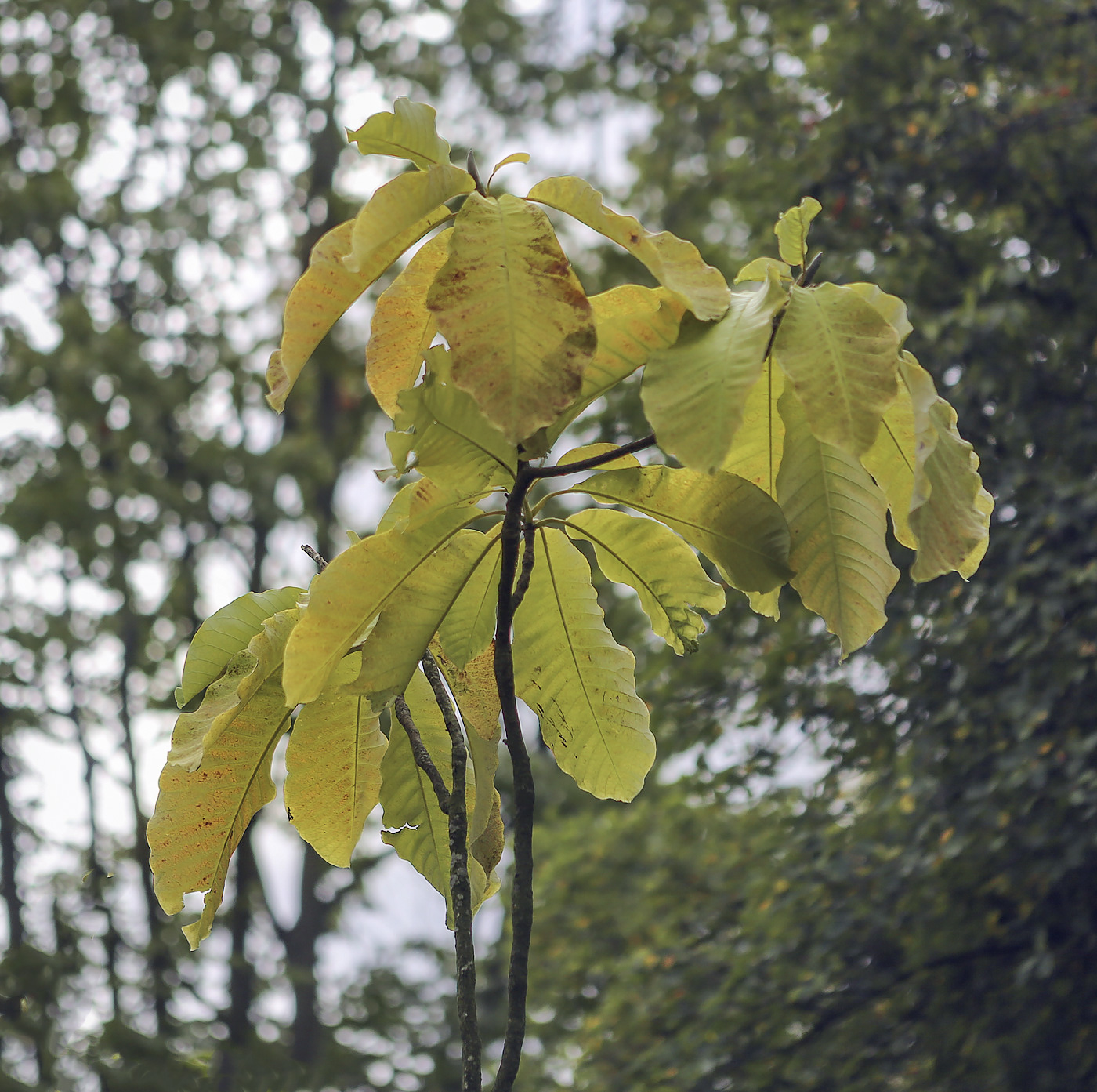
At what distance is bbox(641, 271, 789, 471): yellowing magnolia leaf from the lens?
0.73 metres

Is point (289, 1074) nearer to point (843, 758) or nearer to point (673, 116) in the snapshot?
point (843, 758)

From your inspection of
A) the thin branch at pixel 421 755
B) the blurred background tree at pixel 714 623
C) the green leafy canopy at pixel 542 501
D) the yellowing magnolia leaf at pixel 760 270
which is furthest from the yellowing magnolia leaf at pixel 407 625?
the blurred background tree at pixel 714 623

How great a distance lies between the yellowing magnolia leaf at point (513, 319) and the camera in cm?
76

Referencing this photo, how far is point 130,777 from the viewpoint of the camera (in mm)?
6156

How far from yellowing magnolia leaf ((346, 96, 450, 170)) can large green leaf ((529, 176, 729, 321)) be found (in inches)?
3.3

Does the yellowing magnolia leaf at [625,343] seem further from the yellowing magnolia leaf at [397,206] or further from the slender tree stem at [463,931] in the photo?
the slender tree stem at [463,931]

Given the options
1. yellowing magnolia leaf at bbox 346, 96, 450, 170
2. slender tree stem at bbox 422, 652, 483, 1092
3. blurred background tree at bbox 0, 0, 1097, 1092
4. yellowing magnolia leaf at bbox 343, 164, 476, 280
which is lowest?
slender tree stem at bbox 422, 652, 483, 1092

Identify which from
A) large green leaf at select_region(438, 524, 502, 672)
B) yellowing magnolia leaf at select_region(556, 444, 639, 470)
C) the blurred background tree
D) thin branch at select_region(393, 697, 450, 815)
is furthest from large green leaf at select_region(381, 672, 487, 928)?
the blurred background tree

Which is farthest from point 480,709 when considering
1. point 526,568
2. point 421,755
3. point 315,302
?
point 315,302

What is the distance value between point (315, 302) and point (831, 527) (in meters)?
0.43

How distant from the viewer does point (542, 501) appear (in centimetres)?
96

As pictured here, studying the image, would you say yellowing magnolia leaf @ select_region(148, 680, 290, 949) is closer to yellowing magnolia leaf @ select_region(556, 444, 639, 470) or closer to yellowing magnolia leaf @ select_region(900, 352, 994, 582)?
yellowing magnolia leaf @ select_region(556, 444, 639, 470)

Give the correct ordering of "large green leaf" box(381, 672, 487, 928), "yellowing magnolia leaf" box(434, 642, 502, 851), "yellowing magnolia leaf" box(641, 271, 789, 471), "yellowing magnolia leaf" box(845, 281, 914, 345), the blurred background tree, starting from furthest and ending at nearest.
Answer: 1. the blurred background tree
2. "large green leaf" box(381, 672, 487, 928)
3. "yellowing magnolia leaf" box(434, 642, 502, 851)
4. "yellowing magnolia leaf" box(845, 281, 914, 345)
5. "yellowing magnolia leaf" box(641, 271, 789, 471)

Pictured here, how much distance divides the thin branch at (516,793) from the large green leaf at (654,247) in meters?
0.15
